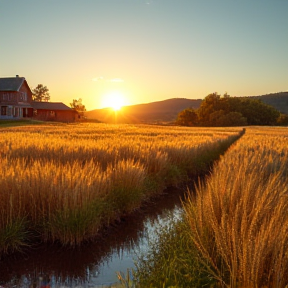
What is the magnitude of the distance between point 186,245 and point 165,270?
0.76 meters

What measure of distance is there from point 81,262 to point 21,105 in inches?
2133

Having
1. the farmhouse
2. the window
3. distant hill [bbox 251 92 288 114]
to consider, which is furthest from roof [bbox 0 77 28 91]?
distant hill [bbox 251 92 288 114]

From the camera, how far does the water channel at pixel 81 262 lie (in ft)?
15.6

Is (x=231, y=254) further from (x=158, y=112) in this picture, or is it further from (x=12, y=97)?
(x=158, y=112)

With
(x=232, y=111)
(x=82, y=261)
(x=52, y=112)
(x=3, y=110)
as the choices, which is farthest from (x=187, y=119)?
(x=82, y=261)

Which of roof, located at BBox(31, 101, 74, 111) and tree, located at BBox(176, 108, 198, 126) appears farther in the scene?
tree, located at BBox(176, 108, 198, 126)

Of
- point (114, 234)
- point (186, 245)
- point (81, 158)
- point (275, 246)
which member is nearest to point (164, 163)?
point (81, 158)

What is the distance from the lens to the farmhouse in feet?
173

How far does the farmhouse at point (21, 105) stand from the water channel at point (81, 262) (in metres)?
50.9

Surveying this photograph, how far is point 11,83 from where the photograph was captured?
53844 millimetres

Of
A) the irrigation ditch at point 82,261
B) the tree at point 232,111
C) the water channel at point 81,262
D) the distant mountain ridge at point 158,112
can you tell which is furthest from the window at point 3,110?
the distant mountain ridge at point 158,112

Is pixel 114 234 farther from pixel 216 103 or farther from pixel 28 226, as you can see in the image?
pixel 216 103

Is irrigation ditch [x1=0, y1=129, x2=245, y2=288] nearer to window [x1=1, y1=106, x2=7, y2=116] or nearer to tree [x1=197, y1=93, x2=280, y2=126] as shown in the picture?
window [x1=1, y1=106, x2=7, y2=116]

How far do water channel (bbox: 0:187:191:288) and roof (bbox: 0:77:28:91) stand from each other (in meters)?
51.4
